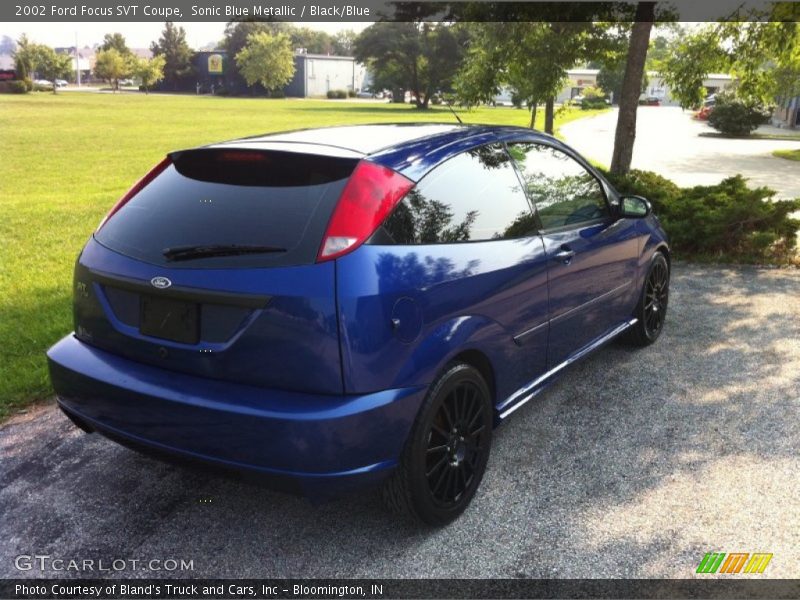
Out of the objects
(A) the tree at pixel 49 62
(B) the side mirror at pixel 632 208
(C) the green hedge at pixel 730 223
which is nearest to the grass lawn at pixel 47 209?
(B) the side mirror at pixel 632 208

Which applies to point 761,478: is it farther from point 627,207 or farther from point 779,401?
point 627,207

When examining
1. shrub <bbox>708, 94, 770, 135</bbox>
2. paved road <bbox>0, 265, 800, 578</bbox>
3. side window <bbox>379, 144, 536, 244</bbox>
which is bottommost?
paved road <bbox>0, 265, 800, 578</bbox>

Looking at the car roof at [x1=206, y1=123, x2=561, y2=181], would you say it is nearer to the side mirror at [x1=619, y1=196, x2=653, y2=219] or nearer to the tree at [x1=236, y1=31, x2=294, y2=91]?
the side mirror at [x1=619, y1=196, x2=653, y2=219]

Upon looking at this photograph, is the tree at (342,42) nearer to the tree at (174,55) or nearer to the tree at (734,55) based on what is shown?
the tree at (174,55)

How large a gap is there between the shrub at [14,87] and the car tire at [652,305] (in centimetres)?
8354

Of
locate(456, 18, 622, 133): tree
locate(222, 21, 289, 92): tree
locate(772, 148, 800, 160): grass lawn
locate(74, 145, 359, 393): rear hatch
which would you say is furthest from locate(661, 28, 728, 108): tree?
locate(222, 21, 289, 92): tree

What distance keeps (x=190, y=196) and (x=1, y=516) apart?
5.57 ft

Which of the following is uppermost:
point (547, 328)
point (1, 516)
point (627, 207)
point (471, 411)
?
point (627, 207)

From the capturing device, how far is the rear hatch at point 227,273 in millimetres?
2549

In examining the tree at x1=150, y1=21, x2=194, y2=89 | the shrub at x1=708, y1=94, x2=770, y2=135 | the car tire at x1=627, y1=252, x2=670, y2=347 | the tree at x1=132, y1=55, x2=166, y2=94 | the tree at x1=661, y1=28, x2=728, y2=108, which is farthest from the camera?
the tree at x1=150, y1=21, x2=194, y2=89

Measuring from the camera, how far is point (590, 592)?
8.82 ft

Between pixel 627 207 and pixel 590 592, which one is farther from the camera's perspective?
pixel 627 207

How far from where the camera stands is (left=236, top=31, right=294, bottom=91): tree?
324 feet

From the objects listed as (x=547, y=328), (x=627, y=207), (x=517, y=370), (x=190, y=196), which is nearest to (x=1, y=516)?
(x=190, y=196)
